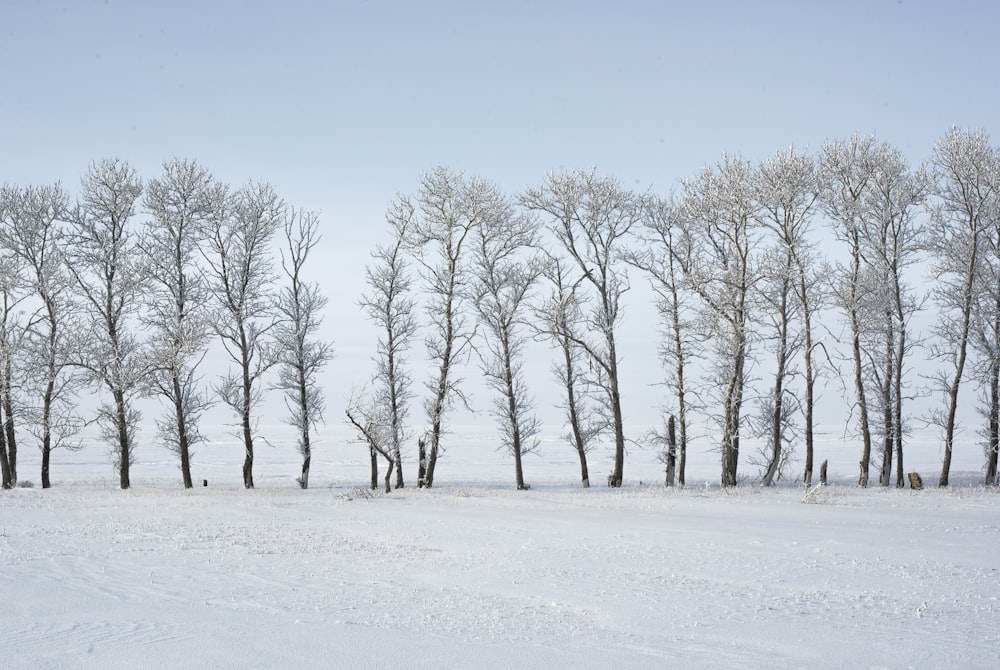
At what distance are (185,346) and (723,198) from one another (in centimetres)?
1775

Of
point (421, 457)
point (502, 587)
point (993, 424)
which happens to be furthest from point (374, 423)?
point (993, 424)

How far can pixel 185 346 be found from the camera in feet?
75.7

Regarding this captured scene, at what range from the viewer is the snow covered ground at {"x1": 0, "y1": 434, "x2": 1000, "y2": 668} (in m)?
5.71

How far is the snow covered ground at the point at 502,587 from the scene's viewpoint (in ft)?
18.7

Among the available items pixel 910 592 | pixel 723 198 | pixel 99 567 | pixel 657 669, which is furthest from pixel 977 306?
pixel 99 567

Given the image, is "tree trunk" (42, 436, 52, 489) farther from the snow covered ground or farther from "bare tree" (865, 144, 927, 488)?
"bare tree" (865, 144, 927, 488)

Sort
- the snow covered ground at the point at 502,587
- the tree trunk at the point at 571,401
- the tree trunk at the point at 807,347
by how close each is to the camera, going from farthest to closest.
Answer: the tree trunk at the point at 571,401 < the tree trunk at the point at 807,347 < the snow covered ground at the point at 502,587

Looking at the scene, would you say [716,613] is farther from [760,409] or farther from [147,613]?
[760,409]

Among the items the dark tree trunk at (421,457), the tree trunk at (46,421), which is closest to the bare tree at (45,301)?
the tree trunk at (46,421)

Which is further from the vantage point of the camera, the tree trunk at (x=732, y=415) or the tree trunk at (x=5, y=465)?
the tree trunk at (x=5, y=465)

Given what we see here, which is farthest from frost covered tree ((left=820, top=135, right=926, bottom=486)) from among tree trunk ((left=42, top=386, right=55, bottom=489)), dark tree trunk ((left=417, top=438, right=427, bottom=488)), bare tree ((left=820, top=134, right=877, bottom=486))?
tree trunk ((left=42, top=386, right=55, bottom=489))

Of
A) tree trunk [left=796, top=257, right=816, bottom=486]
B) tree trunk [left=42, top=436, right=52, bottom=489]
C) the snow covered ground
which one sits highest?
tree trunk [left=796, top=257, right=816, bottom=486]

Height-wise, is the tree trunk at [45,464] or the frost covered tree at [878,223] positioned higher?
the frost covered tree at [878,223]

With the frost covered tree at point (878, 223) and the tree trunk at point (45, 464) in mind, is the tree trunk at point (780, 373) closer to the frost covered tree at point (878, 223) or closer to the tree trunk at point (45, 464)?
the frost covered tree at point (878, 223)
